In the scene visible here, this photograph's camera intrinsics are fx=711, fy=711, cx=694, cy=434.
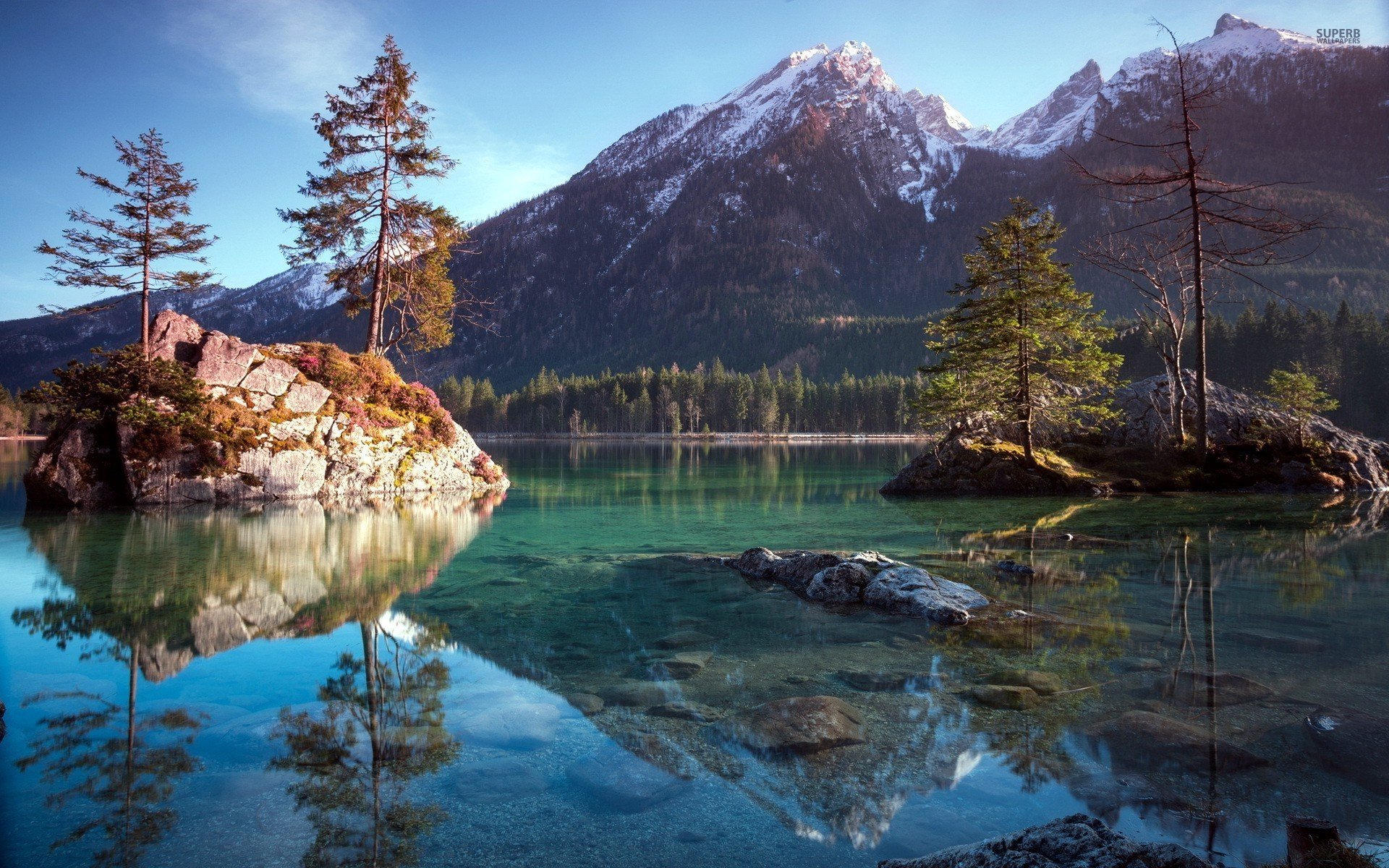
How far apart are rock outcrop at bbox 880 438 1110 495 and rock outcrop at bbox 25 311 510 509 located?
18.2 metres

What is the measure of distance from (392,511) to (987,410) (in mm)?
22723

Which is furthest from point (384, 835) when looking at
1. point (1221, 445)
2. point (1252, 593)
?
point (1221, 445)

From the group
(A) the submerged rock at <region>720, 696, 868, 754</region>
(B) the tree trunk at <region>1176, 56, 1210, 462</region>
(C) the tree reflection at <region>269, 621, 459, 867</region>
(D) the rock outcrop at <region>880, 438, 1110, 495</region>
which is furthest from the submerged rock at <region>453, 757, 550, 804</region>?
(B) the tree trunk at <region>1176, 56, 1210, 462</region>

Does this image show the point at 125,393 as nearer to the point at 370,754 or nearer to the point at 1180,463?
the point at 370,754

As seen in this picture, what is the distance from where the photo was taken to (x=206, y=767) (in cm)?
534

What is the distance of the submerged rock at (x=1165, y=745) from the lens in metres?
5.15

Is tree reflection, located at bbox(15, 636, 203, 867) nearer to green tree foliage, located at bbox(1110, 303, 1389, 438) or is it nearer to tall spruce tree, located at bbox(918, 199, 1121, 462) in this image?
tall spruce tree, located at bbox(918, 199, 1121, 462)

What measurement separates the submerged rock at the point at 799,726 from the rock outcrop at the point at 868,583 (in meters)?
3.66

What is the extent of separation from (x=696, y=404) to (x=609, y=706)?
14323 centimetres

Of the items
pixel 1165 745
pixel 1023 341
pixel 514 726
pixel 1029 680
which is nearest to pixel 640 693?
pixel 514 726

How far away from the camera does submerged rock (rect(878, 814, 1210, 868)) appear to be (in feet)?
10.00

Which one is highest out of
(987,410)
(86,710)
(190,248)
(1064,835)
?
(190,248)

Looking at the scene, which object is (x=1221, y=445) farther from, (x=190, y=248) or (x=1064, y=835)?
(x=190, y=248)

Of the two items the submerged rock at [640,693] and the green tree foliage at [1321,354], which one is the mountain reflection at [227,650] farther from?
the green tree foliage at [1321,354]
